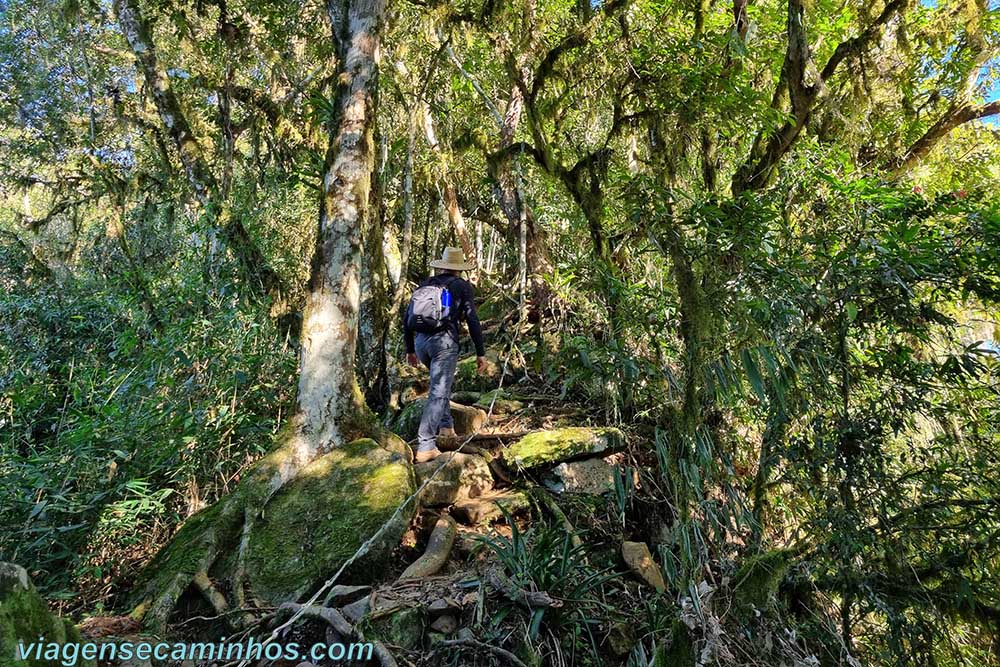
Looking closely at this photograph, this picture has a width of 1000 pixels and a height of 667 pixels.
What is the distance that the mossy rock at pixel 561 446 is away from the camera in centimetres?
579

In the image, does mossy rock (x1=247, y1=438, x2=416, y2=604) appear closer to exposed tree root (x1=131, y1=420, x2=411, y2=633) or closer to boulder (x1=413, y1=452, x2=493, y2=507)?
exposed tree root (x1=131, y1=420, x2=411, y2=633)

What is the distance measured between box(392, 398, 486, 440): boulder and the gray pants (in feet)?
2.42

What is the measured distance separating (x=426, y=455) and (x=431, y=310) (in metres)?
1.44

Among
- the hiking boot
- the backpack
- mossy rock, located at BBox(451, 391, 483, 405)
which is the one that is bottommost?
the hiking boot

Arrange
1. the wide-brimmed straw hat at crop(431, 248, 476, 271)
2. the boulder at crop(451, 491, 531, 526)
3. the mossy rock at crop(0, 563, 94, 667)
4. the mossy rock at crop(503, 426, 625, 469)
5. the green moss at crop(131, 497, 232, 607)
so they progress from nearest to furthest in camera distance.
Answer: the mossy rock at crop(0, 563, 94, 667) < the green moss at crop(131, 497, 232, 607) < the boulder at crop(451, 491, 531, 526) < the mossy rock at crop(503, 426, 625, 469) < the wide-brimmed straw hat at crop(431, 248, 476, 271)

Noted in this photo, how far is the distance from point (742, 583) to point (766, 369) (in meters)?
1.41

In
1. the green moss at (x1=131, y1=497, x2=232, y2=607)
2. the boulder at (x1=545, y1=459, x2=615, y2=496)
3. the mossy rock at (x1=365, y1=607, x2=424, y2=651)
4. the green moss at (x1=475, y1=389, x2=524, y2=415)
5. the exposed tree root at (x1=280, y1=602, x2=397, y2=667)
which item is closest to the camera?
the exposed tree root at (x1=280, y1=602, x2=397, y2=667)

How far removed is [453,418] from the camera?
22.8ft

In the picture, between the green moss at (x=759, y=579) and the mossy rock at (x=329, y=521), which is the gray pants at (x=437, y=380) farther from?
the green moss at (x=759, y=579)

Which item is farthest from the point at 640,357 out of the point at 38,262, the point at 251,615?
the point at 38,262

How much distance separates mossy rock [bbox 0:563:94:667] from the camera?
2545 mm

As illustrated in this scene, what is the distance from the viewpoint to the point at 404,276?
349 inches

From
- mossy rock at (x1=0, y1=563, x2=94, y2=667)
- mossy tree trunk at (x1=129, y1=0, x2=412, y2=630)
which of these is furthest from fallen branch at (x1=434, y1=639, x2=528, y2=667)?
mossy rock at (x1=0, y1=563, x2=94, y2=667)

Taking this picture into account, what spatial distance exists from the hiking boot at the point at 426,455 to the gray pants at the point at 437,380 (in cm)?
4
